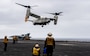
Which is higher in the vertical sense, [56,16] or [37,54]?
[56,16]

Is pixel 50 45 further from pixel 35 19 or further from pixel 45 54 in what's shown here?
pixel 35 19

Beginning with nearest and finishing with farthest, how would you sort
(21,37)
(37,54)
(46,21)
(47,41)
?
(37,54) < (47,41) < (46,21) < (21,37)

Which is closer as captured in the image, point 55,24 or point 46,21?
point 46,21

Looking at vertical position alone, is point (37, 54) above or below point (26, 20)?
below

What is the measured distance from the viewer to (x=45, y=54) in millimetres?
19438

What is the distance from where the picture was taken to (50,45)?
18875 millimetres

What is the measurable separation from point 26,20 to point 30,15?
12.9ft

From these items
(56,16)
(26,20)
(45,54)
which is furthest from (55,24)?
(45,54)

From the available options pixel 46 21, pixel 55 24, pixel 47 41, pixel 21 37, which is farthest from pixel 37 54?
pixel 21 37

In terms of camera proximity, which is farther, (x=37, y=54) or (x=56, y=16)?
(x=56, y=16)

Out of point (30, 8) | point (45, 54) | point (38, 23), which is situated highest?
point (30, 8)

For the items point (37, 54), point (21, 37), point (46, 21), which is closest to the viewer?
point (37, 54)

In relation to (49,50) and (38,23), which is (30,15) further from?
(49,50)

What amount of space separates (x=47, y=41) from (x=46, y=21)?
73682mm
